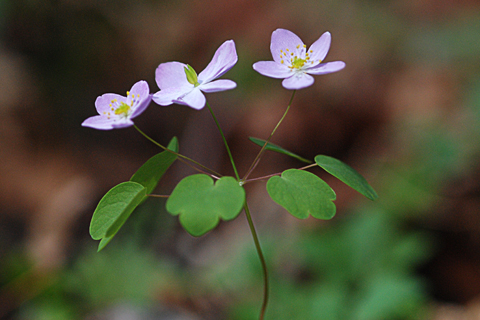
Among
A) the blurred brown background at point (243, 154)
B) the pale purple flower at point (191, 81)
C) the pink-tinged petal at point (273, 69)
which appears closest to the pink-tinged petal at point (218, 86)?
the pale purple flower at point (191, 81)

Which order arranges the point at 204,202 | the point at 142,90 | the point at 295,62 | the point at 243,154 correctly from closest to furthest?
1. the point at 204,202
2. the point at 142,90
3. the point at 295,62
4. the point at 243,154

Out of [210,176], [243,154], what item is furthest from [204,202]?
[243,154]

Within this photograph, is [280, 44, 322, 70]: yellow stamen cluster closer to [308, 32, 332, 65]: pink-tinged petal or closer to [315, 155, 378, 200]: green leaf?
[308, 32, 332, 65]: pink-tinged petal

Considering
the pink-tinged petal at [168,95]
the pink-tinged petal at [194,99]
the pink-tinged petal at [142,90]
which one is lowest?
the pink-tinged petal at [168,95]

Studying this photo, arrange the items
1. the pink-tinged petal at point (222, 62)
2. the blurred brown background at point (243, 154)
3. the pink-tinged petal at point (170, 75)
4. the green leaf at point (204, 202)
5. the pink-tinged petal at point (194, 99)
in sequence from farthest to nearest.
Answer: the blurred brown background at point (243, 154)
the pink-tinged petal at point (170, 75)
the pink-tinged petal at point (222, 62)
the pink-tinged petal at point (194, 99)
the green leaf at point (204, 202)

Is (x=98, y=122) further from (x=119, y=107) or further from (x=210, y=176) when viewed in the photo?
(x=210, y=176)

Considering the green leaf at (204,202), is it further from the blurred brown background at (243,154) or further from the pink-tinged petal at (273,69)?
the blurred brown background at (243,154)
